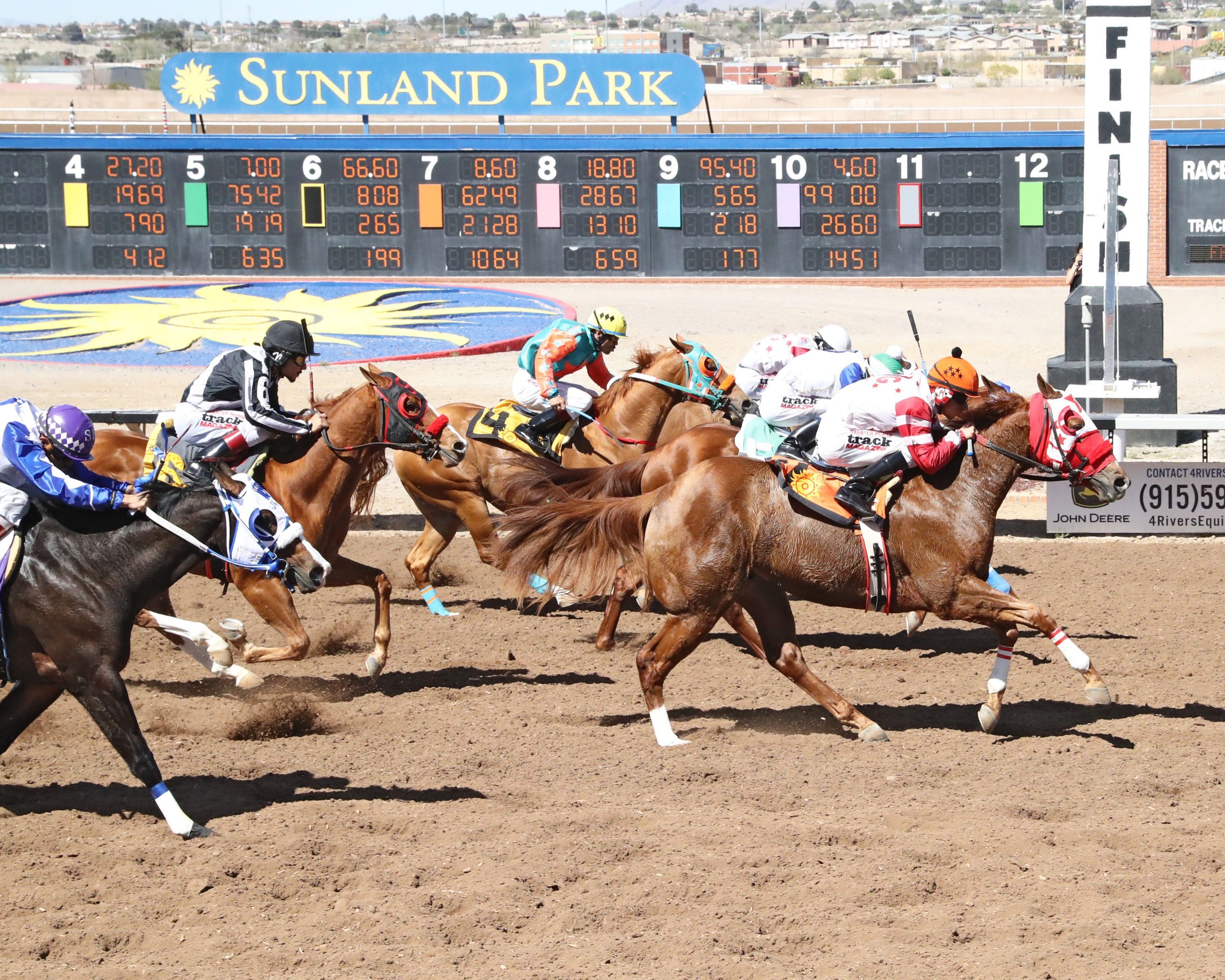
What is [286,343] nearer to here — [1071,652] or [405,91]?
[1071,652]

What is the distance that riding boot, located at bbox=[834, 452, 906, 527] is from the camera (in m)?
8.06

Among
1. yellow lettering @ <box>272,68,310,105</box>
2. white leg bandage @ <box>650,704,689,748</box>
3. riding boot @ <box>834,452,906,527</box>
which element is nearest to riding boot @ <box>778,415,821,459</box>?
→ riding boot @ <box>834,452,906,527</box>

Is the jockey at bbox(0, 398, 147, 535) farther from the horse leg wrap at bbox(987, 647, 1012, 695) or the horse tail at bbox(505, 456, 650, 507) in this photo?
the horse leg wrap at bbox(987, 647, 1012, 695)

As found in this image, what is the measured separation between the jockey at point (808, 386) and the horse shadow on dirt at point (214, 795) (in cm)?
350

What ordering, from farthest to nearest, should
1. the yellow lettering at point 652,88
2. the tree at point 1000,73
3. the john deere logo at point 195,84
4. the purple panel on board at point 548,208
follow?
the tree at point 1000,73
the john deere logo at point 195,84
the yellow lettering at point 652,88
the purple panel on board at point 548,208

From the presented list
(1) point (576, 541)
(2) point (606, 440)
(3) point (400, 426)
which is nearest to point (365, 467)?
(3) point (400, 426)

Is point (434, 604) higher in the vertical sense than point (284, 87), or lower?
lower

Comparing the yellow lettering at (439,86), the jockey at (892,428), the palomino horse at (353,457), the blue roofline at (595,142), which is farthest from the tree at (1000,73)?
the jockey at (892,428)

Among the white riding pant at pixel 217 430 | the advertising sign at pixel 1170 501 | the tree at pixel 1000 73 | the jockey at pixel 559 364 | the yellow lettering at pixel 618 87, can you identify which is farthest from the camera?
the tree at pixel 1000 73

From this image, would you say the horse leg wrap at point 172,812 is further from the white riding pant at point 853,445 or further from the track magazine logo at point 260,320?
the track magazine logo at point 260,320

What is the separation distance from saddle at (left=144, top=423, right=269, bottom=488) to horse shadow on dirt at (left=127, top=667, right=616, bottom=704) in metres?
1.31

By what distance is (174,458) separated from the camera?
9.04 m

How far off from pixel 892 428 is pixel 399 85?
27457 millimetres

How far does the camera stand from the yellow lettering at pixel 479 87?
3341 cm
